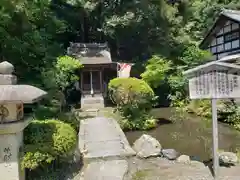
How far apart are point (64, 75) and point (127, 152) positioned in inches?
379

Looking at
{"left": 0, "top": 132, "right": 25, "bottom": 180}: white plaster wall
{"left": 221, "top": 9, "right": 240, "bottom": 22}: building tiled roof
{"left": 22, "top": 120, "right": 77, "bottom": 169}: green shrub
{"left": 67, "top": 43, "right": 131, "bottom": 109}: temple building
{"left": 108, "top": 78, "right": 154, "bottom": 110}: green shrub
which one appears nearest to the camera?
{"left": 0, "top": 132, "right": 25, "bottom": 180}: white plaster wall

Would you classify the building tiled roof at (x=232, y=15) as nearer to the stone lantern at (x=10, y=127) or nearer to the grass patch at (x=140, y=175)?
the grass patch at (x=140, y=175)

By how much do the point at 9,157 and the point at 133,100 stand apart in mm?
8827

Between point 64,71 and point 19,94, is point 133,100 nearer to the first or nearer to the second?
point 64,71

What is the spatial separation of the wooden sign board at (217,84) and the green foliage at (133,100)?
20.9ft

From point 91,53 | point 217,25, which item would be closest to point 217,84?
point 217,25

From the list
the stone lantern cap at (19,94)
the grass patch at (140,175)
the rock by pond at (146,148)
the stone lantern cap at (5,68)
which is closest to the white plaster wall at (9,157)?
the stone lantern cap at (19,94)

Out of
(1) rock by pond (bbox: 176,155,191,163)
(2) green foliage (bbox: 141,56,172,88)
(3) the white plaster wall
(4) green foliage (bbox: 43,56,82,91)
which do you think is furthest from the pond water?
(3) the white plaster wall

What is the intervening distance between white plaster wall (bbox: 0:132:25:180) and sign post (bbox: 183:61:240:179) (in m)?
5.32

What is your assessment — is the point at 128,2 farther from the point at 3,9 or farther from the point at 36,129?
the point at 36,129

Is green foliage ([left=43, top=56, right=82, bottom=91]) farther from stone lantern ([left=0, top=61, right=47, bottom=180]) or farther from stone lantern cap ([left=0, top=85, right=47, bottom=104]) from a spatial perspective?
stone lantern cap ([left=0, top=85, right=47, bottom=104])

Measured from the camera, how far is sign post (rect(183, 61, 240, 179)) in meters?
8.03

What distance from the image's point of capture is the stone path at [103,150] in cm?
834

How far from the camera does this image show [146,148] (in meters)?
10.5
